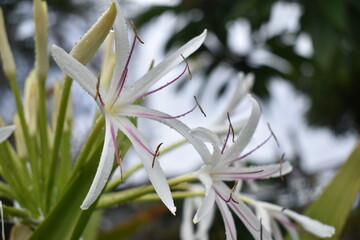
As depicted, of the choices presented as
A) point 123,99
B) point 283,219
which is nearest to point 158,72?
point 123,99

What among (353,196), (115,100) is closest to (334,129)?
(353,196)

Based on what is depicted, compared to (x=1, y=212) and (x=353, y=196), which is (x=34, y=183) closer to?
(x=1, y=212)

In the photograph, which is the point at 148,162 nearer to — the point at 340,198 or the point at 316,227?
the point at 316,227

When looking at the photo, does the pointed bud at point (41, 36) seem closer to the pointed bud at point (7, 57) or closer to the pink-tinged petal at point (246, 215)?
the pointed bud at point (7, 57)

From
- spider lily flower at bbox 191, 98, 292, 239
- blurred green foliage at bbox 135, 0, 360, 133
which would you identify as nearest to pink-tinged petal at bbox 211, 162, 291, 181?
spider lily flower at bbox 191, 98, 292, 239

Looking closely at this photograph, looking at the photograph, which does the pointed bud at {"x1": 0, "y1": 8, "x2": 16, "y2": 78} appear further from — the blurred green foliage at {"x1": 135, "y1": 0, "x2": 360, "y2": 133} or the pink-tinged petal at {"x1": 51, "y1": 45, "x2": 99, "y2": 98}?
the blurred green foliage at {"x1": 135, "y1": 0, "x2": 360, "y2": 133}
